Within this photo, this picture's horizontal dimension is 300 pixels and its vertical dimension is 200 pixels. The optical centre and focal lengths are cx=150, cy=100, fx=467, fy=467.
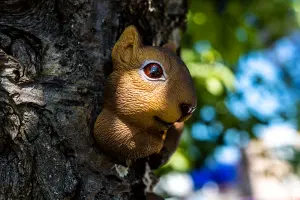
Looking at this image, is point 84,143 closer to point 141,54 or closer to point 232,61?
point 141,54

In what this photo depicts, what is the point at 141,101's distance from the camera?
808 mm

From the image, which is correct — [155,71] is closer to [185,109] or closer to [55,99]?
[185,109]

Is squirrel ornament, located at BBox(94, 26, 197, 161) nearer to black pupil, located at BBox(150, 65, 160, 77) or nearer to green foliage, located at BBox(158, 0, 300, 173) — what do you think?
black pupil, located at BBox(150, 65, 160, 77)

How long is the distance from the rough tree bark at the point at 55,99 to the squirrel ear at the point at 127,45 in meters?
0.04

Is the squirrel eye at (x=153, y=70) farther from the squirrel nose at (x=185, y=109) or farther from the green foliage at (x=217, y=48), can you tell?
the green foliage at (x=217, y=48)

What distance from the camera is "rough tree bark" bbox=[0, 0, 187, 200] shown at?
795 mm

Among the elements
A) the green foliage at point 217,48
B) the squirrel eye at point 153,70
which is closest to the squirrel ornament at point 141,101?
the squirrel eye at point 153,70

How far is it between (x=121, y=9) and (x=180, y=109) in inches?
11.7

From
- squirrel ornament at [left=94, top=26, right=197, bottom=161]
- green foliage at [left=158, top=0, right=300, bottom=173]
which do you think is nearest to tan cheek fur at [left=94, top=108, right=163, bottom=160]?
squirrel ornament at [left=94, top=26, right=197, bottom=161]

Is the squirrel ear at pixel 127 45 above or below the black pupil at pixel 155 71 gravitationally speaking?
above

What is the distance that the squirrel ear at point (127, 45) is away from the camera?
0.86 m

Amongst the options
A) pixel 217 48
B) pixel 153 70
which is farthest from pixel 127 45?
pixel 217 48

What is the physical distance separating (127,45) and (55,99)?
0.17 m

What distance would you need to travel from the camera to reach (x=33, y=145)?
2.65 ft
